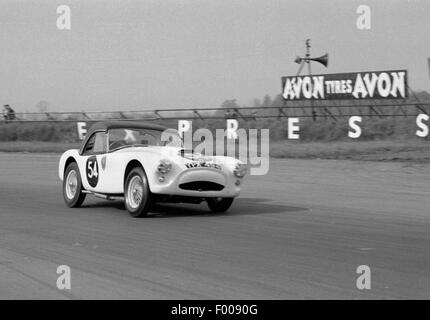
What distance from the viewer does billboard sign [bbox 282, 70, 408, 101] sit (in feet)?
109

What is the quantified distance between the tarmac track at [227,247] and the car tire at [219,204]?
20 cm

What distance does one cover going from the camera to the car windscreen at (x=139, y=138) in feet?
37.3

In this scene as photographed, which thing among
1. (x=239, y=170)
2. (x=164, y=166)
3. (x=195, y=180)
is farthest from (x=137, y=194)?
(x=239, y=170)

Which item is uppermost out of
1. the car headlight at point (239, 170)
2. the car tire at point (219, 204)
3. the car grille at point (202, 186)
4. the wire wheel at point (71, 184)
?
the car headlight at point (239, 170)

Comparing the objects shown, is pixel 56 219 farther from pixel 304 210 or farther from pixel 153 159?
pixel 304 210

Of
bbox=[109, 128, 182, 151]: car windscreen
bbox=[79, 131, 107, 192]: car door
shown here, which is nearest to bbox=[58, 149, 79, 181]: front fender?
bbox=[79, 131, 107, 192]: car door

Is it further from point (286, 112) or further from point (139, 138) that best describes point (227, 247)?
point (286, 112)

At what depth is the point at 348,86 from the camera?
3528cm

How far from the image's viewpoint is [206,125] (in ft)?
109

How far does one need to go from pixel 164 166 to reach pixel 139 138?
171 cm

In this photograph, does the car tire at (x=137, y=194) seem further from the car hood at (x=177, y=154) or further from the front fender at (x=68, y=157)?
the front fender at (x=68, y=157)

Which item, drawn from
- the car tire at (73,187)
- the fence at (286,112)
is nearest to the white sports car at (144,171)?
the car tire at (73,187)

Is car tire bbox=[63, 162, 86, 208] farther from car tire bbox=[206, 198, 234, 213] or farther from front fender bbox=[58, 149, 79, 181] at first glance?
car tire bbox=[206, 198, 234, 213]

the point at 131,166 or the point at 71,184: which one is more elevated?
the point at 131,166
